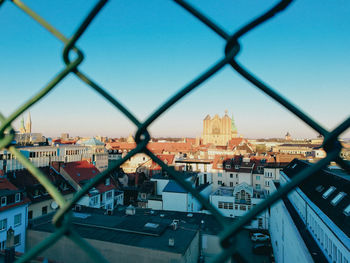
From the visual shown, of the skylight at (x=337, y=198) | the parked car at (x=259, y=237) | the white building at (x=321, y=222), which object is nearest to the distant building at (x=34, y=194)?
the parked car at (x=259, y=237)

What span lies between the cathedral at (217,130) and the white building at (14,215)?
86335 mm

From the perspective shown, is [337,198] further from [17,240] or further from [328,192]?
[17,240]

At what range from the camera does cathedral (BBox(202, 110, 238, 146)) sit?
3915 inches

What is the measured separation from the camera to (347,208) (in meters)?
8.45

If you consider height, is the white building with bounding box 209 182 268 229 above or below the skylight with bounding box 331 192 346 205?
below

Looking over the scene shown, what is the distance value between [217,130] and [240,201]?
78279 millimetres

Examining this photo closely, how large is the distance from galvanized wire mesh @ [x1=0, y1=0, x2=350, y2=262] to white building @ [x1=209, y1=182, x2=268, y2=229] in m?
25.2

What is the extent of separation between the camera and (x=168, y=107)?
3.09 ft

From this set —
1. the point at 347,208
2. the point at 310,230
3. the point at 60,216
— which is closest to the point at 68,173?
the point at 310,230

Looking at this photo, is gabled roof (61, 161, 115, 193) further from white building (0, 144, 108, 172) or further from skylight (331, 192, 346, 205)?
skylight (331, 192, 346, 205)

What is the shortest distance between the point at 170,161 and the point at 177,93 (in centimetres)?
3642

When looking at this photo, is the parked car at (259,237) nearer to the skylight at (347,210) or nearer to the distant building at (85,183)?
the distant building at (85,183)

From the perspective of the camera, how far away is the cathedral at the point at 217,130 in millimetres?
99438

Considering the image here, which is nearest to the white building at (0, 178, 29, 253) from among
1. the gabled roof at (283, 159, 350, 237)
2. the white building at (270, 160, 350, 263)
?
the white building at (270, 160, 350, 263)
